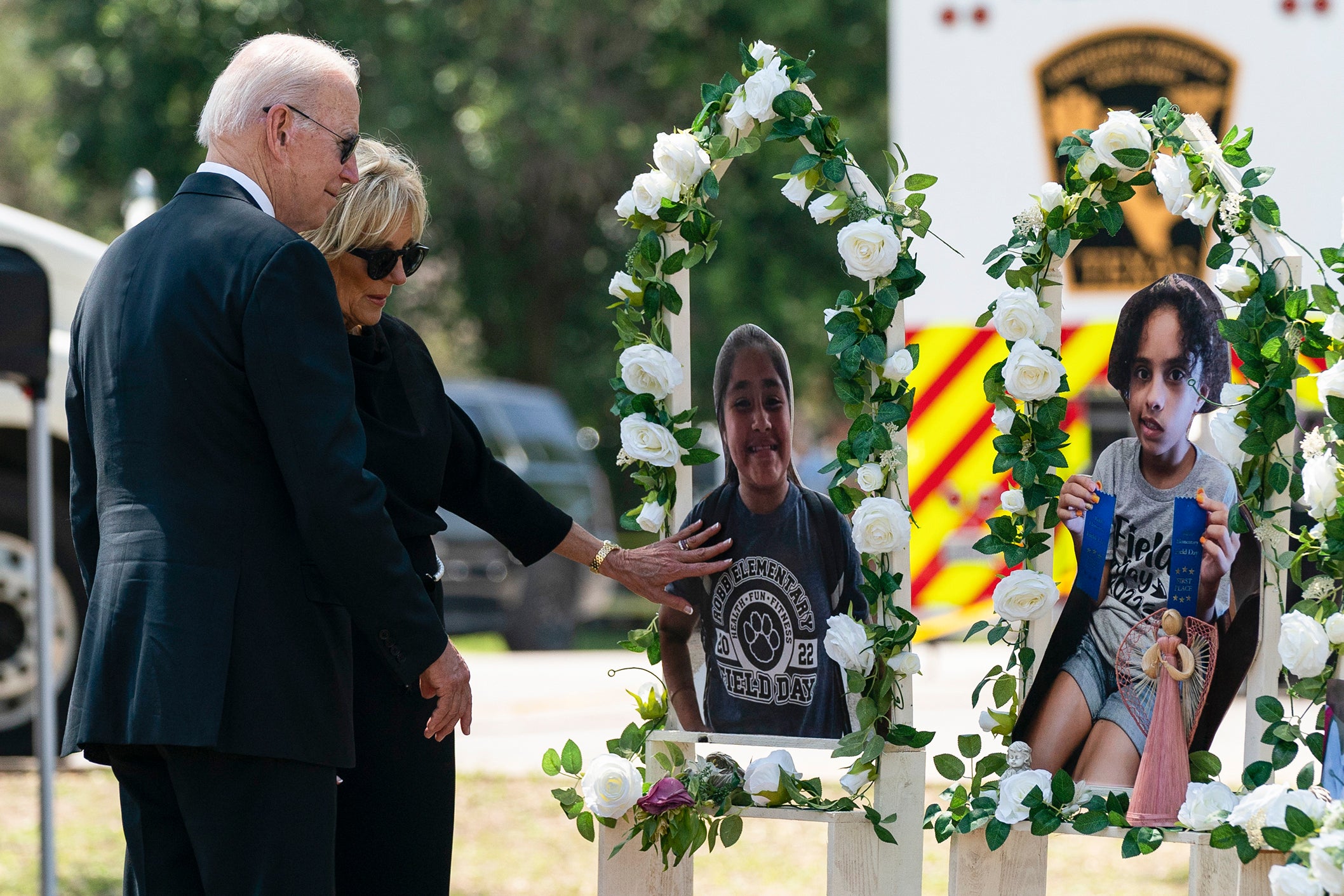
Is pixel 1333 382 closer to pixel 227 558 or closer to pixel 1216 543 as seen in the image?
pixel 1216 543

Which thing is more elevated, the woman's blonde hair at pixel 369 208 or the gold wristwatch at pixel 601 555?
the woman's blonde hair at pixel 369 208

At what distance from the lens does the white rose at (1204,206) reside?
2.52 meters

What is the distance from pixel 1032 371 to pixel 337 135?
1.27 metres

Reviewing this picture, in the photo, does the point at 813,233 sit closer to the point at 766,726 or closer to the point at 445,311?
the point at 445,311

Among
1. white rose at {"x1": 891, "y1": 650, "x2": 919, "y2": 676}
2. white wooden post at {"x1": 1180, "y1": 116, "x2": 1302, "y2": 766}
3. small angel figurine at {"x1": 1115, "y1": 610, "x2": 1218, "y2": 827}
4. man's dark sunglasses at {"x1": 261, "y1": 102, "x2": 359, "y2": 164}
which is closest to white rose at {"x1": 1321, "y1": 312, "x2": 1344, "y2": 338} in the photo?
white wooden post at {"x1": 1180, "y1": 116, "x2": 1302, "y2": 766}

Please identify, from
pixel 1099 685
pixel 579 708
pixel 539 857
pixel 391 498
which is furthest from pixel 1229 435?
pixel 579 708

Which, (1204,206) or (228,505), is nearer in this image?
(228,505)

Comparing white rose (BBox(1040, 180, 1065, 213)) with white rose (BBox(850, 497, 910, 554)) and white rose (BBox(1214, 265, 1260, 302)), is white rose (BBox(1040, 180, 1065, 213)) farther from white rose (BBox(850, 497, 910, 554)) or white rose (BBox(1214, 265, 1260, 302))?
white rose (BBox(850, 497, 910, 554))

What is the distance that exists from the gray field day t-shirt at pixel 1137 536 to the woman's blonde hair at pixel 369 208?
135cm

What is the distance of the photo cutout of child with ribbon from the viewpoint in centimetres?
258

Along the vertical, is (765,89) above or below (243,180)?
above

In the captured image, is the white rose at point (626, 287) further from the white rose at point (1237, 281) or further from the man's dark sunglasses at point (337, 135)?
the white rose at point (1237, 281)

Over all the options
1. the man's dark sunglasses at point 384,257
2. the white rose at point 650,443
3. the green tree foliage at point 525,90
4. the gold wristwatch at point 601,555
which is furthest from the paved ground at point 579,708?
the green tree foliage at point 525,90

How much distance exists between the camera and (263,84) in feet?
7.54
